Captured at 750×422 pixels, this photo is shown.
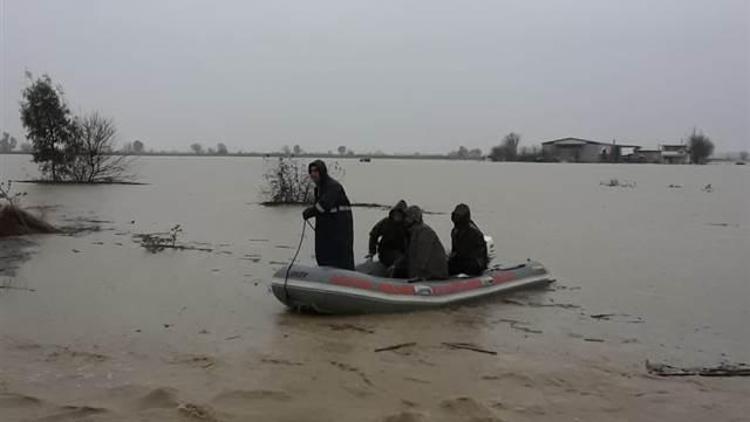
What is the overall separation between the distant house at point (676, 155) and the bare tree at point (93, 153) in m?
81.2

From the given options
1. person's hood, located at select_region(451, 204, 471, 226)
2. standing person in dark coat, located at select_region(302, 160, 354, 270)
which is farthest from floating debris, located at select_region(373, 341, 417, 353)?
person's hood, located at select_region(451, 204, 471, 226)

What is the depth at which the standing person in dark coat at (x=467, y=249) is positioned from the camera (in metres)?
9.88

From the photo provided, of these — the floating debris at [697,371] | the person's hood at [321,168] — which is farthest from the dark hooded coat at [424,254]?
the floating debris at [697,371]

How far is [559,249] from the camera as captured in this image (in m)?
17.6

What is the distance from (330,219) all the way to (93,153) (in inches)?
1427

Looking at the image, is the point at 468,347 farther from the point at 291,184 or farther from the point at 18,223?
the point at 291,184

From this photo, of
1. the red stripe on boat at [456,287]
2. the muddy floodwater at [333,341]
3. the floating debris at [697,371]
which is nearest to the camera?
the muddy floodwater at [333,341]

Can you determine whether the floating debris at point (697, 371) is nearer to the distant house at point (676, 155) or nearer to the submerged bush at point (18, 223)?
the submerged bush at point (18, 223)

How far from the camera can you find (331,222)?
8.75m

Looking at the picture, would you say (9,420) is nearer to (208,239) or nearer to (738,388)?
(738,388)

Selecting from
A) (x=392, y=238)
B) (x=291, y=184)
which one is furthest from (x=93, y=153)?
(x=392, y=238)

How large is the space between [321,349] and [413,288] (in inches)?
80.2

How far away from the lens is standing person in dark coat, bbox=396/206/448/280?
9.31m

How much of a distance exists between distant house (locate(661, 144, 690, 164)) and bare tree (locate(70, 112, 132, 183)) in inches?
3197
